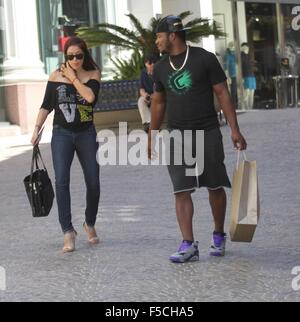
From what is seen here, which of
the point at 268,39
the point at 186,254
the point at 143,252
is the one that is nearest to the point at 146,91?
the point at 143,252

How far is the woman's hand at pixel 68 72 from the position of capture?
8.22 m

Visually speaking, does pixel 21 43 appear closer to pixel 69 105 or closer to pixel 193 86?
pixel 69 105

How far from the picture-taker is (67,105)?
8.27 meters

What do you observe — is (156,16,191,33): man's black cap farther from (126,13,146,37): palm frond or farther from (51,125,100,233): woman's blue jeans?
(126,13,146,37): palm frond

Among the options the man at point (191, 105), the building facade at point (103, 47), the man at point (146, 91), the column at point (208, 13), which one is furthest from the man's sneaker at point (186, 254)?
the column at point (208, 13)

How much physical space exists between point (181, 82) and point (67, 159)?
137 centimetres

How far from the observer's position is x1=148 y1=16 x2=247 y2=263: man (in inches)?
294

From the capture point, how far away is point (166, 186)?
1190 centimetres

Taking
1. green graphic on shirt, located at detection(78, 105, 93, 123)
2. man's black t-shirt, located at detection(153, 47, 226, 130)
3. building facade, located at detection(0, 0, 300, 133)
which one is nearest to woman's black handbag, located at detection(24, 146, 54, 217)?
green graphic on shirt, located at detection(78, 105, 93, 123)

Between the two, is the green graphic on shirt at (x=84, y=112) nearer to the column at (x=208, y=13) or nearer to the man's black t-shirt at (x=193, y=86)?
the man's black t-shirt at (x=193, y=86)

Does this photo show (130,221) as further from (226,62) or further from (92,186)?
(226,62)

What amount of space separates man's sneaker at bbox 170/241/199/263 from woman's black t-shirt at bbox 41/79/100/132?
1454mm

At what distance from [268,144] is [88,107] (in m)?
7.59

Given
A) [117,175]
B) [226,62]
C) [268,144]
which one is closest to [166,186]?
[117,175]
